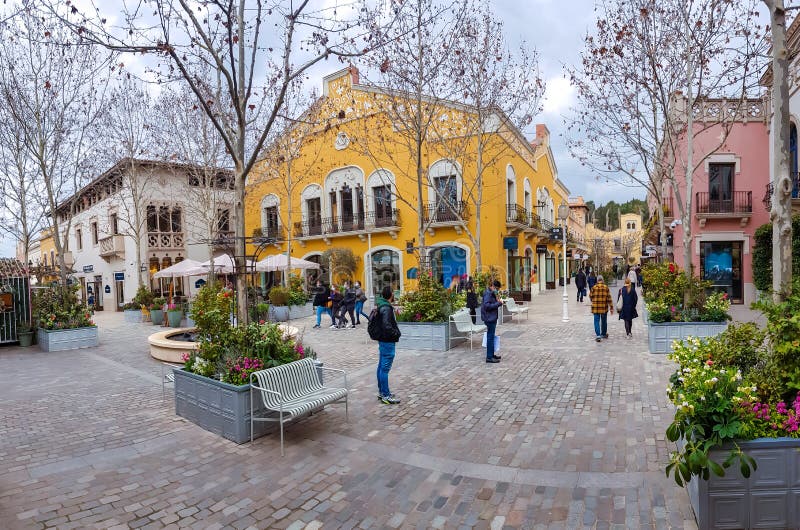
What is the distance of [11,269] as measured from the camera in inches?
561

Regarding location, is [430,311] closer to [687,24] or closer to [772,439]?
[772,439]

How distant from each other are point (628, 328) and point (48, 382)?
13.1 m

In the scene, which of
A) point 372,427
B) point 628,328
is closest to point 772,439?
point 372,427

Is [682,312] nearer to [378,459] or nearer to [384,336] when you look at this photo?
[384,336]

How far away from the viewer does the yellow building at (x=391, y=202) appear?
2275 cm

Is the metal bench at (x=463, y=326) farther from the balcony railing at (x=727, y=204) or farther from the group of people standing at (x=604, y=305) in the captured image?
the balcony railing at (x=727, y=204)

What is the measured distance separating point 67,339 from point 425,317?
1037 cm

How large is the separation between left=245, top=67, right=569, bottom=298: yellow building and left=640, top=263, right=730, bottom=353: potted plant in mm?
10550

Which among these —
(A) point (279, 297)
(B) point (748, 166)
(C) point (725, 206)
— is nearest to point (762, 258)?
(C) point (725, 206)

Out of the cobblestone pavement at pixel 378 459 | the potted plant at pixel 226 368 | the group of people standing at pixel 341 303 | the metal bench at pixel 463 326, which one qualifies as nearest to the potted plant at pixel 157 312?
the group of people standing at pixel 341 303

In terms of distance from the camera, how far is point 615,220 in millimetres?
95125

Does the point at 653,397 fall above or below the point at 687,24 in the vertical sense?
below

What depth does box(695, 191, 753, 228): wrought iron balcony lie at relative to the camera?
1883 centimetres

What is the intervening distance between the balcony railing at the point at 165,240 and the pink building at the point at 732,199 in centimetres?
2872
